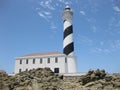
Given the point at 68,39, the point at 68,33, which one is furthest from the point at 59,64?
the point at 68,33

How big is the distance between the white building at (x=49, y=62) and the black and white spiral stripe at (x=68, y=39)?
37.7 inches

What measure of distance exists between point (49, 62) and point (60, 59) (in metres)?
2.05

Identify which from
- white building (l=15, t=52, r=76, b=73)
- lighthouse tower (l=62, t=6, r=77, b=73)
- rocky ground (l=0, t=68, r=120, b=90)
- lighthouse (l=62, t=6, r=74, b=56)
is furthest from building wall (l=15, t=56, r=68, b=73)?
rocky ground (l=0, t=68, r=120, b=90)

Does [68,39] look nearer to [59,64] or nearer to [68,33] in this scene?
[68,33]

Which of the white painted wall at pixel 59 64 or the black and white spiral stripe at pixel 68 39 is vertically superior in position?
the black and white spiral stripe at pixel 68 39

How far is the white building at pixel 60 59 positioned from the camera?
4075cm

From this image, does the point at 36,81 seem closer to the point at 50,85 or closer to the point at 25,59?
the point at 50,85

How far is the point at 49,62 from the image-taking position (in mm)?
41531

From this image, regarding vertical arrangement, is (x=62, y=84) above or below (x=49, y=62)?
below

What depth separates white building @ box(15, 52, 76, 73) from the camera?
4072cm

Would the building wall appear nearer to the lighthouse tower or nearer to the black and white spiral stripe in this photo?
the lighthouse tower

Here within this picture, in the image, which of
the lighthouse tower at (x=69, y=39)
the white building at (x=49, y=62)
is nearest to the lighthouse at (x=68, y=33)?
the lighthouse tower at (x=69, y=39)

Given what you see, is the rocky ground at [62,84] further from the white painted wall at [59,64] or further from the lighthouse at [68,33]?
the lighthouse at [68,33]

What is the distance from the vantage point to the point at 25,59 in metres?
43.1
